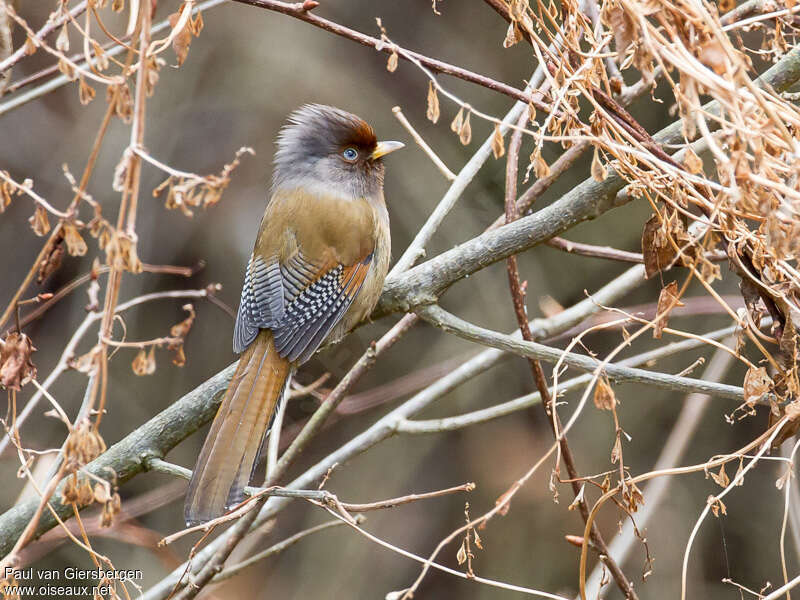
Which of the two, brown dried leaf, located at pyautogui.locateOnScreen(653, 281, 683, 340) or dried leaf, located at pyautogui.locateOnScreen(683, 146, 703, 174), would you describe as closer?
dried leaf, located at pyautogui.locateOnScreen(683, 146, 703, 174)

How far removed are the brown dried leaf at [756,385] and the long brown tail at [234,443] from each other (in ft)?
5.06

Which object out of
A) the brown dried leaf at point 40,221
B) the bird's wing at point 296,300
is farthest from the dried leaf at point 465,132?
the bird's wing at point 296,300

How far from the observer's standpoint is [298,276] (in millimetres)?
4004

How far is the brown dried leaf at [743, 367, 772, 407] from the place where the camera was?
2.20m

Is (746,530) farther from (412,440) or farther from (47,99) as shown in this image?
(47,99)

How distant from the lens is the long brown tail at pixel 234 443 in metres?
2.86

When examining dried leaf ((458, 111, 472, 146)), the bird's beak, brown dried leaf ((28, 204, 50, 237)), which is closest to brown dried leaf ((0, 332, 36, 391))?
brown dried leaf ((28, 204, 50, 237))

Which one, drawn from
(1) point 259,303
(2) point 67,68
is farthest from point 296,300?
(2) point 67,68

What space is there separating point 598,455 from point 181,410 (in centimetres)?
347

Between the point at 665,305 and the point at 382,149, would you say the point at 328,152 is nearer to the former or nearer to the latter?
the point at 382,149

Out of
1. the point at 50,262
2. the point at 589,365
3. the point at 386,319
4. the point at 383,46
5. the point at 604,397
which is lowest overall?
the point at 386,319

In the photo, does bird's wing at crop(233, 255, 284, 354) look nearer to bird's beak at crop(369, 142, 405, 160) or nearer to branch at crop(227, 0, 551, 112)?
bird's beak at crop(369, 142, 405, 160)

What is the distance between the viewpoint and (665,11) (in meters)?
1.94

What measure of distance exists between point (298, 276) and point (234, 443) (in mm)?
1146
